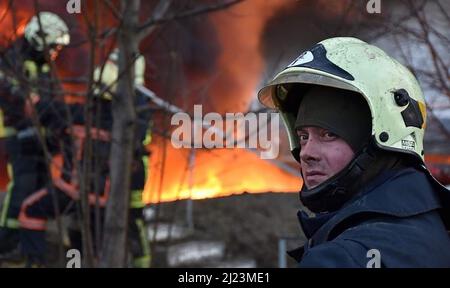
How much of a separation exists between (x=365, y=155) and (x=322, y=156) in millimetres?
132

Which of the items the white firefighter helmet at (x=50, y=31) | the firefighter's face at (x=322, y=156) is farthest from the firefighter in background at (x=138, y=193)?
the firefighter's face at (x=322, y=156)

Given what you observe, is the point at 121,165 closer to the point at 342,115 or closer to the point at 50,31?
the point at 50,31

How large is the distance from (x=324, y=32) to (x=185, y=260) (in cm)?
293

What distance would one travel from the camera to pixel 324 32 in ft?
15.1

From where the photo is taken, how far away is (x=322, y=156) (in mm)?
1911

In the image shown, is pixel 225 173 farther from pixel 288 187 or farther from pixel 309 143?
pixel 309 143

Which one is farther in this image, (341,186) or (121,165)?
(121,165)

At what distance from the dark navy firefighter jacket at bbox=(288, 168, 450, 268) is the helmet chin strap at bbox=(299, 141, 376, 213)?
49 mm

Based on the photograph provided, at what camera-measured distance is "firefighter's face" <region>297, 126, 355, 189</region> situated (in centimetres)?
190

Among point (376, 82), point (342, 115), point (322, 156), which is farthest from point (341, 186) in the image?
point (376, 82)

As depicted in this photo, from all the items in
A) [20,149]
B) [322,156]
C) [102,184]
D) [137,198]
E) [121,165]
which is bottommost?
[322,156]

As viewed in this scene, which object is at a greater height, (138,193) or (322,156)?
(138,193)

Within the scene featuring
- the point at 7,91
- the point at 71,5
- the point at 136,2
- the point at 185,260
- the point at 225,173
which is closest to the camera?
the point at 71,5
